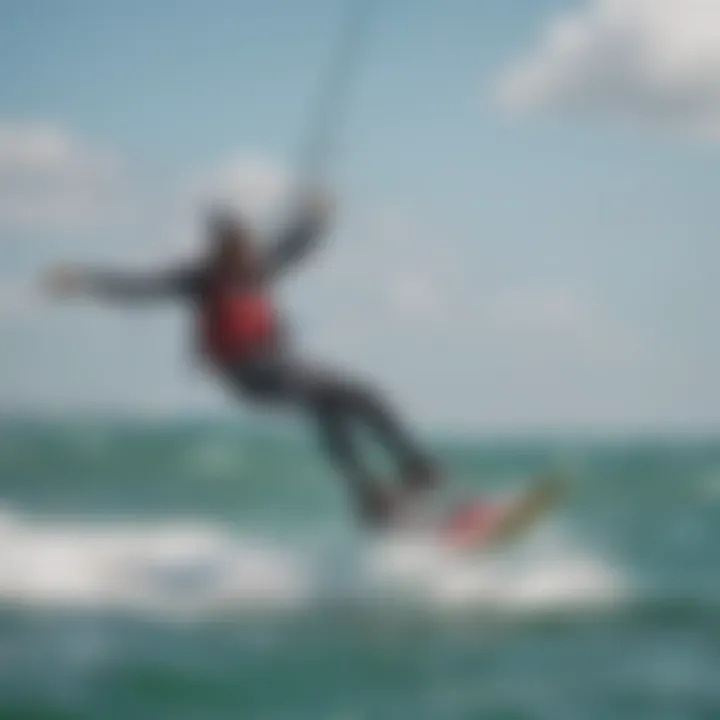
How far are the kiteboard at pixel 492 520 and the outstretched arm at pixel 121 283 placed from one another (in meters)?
0.47

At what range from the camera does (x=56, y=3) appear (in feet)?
6.44

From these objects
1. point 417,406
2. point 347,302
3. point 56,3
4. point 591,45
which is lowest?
point 417,406

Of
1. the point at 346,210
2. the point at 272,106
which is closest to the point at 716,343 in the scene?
the point at 346,210

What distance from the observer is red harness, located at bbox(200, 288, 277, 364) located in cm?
186

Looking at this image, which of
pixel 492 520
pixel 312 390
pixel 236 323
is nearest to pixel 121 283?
pixel 236 323

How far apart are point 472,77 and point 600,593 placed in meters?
0.73

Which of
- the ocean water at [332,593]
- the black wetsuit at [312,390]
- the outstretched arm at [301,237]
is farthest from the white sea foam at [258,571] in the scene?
the outstretched arm at [301,237]

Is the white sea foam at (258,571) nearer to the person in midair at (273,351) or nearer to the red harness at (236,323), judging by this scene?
the person in midair at (273,351)

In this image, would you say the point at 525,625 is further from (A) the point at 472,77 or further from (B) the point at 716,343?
(A) the point at 472,77

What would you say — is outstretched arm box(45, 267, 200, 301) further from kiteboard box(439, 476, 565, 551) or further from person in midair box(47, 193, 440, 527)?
kiteboard box(439, 476, 565, 551)

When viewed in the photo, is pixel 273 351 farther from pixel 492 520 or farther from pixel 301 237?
pixel 492 520

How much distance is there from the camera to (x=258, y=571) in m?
1.87

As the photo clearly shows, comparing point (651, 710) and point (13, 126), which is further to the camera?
point (13, 126)

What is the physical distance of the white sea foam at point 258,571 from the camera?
6.07ft
